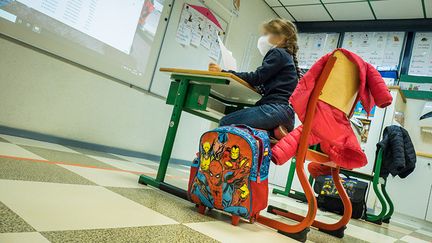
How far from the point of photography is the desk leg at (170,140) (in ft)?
5.15

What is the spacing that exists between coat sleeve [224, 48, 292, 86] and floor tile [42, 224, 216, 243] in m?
0.79

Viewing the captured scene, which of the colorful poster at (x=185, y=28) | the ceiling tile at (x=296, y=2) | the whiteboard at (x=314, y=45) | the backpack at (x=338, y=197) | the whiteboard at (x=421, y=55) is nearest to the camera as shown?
the backpack at (x=338, y=197)

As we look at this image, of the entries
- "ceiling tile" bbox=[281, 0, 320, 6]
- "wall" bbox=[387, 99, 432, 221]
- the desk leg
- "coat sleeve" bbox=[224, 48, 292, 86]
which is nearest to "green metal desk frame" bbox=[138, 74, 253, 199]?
the desk leg

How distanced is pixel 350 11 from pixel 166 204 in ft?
14.0

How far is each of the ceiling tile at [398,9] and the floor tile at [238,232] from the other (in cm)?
392

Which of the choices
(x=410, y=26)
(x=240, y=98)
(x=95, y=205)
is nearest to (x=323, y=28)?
(x=410, y=26)

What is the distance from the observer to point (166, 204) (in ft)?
4.03

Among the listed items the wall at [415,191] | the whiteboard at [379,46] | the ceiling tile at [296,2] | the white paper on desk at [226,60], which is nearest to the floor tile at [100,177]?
the white paper on desk at [226,60]

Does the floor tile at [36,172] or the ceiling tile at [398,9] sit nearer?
the floor tile at [36,172]

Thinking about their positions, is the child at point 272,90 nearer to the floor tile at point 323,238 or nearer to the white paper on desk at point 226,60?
the white paper on desk at point 226,60

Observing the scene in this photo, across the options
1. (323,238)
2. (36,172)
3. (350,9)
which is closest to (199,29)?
(350,9)

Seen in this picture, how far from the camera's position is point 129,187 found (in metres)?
1.39

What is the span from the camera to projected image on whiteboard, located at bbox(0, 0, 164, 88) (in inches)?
82.0

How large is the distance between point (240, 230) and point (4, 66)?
2.01 m
